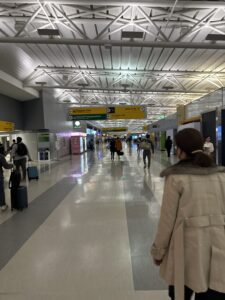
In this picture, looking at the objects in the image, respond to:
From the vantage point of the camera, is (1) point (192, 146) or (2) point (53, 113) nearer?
(1) point (192, 146)

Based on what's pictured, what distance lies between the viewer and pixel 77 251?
3914 mm

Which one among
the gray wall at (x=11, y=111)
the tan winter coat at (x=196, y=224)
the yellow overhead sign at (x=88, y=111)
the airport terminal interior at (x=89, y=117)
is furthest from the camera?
the yellow overhead sign at (x=88, y=111)

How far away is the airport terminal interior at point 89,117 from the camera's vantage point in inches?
131

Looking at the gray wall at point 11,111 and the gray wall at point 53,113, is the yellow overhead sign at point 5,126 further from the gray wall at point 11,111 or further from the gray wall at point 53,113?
the gray wall at point 53,113

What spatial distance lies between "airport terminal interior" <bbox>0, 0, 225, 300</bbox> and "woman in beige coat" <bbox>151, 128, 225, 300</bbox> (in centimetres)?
134

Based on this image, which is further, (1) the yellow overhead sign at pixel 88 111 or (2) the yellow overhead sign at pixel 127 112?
(1) the yellow overhead sign at pixel 88 111

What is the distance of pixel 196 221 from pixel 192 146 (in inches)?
18.1

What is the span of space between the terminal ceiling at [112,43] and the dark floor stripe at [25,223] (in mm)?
5248

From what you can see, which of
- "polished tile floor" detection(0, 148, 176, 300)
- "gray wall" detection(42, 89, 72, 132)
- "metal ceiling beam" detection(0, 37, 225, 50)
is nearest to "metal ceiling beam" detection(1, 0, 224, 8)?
"metal ceiling beam" detection(0, 37, 225, 50)

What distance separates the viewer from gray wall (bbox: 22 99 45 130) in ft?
64.0

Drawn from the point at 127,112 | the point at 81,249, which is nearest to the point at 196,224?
the point at 81,249

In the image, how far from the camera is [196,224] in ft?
5.33

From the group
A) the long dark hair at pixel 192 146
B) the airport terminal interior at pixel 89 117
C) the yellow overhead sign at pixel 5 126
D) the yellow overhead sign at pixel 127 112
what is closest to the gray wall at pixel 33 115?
the airport terminal interior at pixel 89 117

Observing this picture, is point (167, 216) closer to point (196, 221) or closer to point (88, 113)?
point (196, 221)
